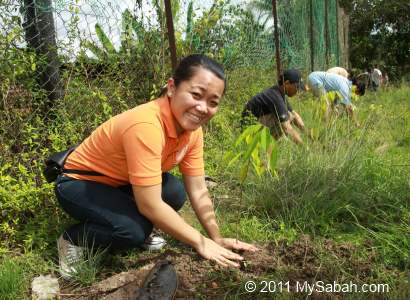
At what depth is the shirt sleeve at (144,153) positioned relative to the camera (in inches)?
65.6

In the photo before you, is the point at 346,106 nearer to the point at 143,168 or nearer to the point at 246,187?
the point at 246,187

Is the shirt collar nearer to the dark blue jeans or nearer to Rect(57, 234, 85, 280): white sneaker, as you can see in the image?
the dark blue jeans

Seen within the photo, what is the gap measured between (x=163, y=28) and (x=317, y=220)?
206 cm

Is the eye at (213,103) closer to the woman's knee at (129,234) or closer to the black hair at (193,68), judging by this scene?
the black hair at (193,68)

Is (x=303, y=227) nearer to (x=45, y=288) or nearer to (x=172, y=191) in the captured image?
(x=172, y=191)

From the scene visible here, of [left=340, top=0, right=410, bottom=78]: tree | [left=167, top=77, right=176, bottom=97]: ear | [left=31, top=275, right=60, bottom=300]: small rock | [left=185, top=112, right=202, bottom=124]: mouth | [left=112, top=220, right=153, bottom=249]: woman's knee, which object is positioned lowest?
[left=31, top=275, right=60, bottom=300]: small rock

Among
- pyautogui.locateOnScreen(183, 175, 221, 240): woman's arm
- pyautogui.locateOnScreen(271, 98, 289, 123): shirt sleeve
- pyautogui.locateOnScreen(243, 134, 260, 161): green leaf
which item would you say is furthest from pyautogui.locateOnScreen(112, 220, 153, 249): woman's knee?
pyautogui.locateOnScreen(271, 98, 289, 123): shirt sleeve

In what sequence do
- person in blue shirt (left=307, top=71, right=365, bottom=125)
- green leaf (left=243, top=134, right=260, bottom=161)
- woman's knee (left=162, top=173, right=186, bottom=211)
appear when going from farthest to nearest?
person in blue shirt (left=307, top=71, right=365, bottom=125)
woman's knee (left=162, top=173, right=186, bottom=211)
green leaf (left=243, top=134, right=260, bottom=161)

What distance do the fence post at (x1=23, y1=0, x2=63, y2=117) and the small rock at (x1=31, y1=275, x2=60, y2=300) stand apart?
113cm

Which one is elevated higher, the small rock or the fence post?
the fence post

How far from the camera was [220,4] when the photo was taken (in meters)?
4.38

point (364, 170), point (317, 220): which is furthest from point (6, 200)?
point (364, 170)

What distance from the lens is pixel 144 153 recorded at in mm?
1671

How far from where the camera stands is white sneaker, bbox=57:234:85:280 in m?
1.83
